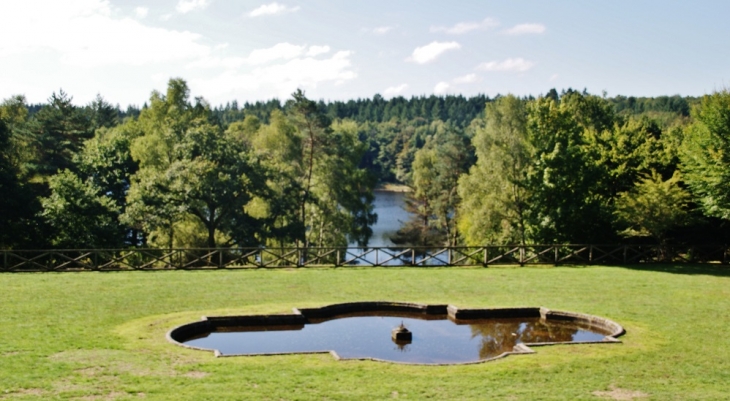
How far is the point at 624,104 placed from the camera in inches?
5984

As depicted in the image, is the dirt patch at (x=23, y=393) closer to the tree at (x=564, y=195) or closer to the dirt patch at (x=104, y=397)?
the dirt patch at (x=104, y=397)

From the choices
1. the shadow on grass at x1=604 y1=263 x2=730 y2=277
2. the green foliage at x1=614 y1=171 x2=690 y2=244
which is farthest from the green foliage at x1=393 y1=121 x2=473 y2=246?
the shadow on grass at x1=604 y1=263 x2=730 y2=277

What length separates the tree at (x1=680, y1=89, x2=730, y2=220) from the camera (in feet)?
104

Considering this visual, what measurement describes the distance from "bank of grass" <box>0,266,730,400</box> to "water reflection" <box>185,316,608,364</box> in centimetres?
144

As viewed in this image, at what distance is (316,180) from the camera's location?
169ft

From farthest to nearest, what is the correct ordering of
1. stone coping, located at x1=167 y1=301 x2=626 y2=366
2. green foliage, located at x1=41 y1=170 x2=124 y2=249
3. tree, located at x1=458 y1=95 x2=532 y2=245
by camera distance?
1. tree, located at x1=458 y1=95 x2=532 y2=245
2. green foliage, located at x1=41 y1=170 x2=124 y2=249
3. stone coping, located at x1=167 y1=301 x2=626 y2=366

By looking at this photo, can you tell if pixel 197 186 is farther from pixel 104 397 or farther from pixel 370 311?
pixel 104 397

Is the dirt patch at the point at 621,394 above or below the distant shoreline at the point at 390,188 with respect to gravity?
below

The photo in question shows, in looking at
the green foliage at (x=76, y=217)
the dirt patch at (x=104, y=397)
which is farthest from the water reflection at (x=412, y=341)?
the green foliage at (x=76, y=217)

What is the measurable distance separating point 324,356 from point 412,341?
13.0 ft

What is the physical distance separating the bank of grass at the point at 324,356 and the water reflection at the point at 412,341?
4.72 ft

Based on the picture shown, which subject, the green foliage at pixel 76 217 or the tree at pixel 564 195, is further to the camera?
the green foliage at pixel 76 217

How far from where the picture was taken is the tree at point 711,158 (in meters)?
31.5

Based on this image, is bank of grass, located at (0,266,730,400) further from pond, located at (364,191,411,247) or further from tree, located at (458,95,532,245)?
pond, located at (364,191,411,247)
